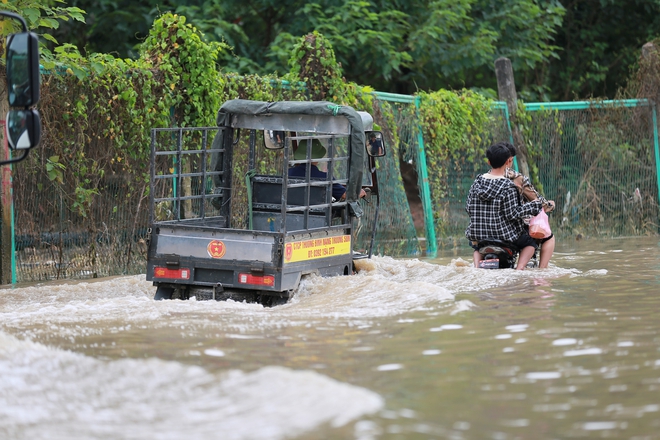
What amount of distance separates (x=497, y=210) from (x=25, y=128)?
5982mm

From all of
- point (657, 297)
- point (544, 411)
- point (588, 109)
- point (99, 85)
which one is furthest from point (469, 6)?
point (544, 411)

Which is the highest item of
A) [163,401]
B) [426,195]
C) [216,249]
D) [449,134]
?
[449,134]

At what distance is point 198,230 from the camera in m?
9.18

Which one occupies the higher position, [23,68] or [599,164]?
[23,68]

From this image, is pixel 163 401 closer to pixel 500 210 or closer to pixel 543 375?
pixel 543 375

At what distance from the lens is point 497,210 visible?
10656mm

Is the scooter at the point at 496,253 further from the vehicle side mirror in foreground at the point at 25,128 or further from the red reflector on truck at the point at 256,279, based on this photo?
the vehicle side mirror in foreground at the point at 25,128

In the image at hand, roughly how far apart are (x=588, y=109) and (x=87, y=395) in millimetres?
13679

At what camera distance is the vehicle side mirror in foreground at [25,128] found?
5.84 m

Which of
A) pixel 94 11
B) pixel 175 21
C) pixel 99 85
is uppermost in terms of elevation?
pixel 94 11

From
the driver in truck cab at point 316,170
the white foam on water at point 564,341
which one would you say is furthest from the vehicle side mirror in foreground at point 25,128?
the driver in truck cab at point 316,170

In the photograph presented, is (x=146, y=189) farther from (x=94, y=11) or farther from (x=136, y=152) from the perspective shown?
(x=94, y=11)

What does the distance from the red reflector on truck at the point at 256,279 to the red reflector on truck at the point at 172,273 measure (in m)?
0.55

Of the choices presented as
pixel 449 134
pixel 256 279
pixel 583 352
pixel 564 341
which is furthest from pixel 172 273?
pixel 449 134
